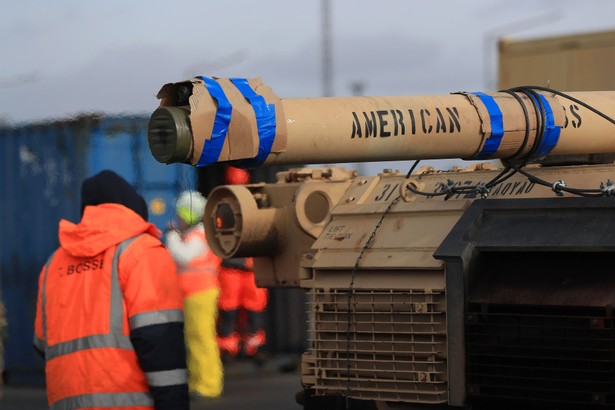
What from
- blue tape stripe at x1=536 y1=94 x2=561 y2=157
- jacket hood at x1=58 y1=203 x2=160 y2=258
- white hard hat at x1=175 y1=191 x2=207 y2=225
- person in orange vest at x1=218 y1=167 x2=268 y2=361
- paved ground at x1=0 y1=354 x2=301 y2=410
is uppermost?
blue tape stripe at x1=536 y1=94 x2=561 y2=157

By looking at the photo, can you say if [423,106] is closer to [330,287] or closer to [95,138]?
[330,287]

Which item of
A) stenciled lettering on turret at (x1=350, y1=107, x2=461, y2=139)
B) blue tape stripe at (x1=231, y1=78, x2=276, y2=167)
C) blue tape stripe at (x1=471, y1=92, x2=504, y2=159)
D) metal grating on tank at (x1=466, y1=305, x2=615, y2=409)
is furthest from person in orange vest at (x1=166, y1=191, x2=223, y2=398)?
blue tape stripe at (x1=231, y1=78, x2=276, y2=167)

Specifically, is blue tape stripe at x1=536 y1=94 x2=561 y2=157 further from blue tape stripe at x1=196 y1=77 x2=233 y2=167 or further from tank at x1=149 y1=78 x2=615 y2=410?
blue tape stripe at x1=196 y1=77 x2=233 y2=167

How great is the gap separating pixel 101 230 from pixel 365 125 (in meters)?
1.79

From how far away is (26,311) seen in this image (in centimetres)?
1538

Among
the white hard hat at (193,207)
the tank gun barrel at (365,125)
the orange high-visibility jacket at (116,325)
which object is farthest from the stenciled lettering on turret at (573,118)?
the white hard hat at (193,207)

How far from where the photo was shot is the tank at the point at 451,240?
5.14m

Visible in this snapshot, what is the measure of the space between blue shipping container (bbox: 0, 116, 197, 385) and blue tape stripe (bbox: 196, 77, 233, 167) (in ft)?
31.8

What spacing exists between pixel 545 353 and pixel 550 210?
579mm

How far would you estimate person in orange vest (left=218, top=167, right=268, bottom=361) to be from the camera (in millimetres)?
15250

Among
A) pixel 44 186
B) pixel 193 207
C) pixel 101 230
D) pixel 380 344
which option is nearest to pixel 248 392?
pixel 193 207

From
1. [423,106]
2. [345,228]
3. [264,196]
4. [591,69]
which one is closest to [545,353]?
[423,106]

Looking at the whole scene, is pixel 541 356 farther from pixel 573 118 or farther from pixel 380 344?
pixel 573 118

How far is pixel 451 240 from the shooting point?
5.58 meters
